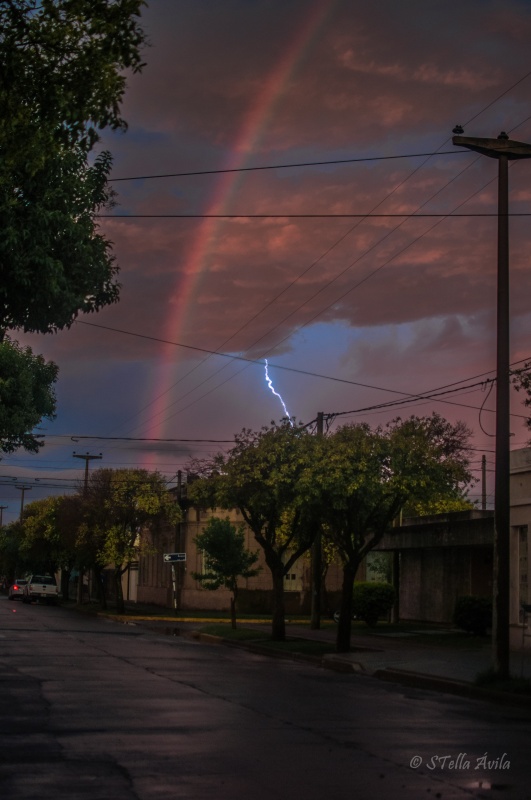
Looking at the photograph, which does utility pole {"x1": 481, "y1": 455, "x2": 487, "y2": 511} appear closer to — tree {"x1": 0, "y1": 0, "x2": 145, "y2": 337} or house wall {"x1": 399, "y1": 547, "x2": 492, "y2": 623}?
house wall {"x1": 399, "y1": 547, "x2": 492, "y2": 623}

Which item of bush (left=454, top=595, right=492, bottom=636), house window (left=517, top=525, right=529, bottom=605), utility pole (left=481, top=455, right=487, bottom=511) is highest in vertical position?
utility pole (left=481, top=455, right=487, bottom=511)

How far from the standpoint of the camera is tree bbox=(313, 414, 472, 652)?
85.0ft

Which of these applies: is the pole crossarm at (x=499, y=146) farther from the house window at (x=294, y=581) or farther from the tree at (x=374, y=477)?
the house window at (x=294, y=581)

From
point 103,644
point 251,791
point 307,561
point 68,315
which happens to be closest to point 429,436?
point 103,644

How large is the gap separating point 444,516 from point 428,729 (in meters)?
27.7

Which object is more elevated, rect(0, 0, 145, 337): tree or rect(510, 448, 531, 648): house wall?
rect(0, 0, 145, 337): tree

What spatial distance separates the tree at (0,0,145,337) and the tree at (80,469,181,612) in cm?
4093

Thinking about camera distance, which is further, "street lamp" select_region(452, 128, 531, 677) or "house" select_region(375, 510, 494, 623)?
"house" select_region(375, 510, 494, 623)

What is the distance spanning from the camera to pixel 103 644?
94.4 feet

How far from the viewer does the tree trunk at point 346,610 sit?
27328 millimetres

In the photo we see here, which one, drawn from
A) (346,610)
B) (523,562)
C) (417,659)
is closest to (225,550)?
(346,610)

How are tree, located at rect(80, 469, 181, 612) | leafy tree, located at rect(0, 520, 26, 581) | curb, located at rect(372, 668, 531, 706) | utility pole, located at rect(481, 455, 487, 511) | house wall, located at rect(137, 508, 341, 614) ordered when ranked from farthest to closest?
leafy tree, located at rect(0, 520, 26, 581) → utility pole, located at rect(481, 455, 487, 511) → house wall, located at rect(137, 508, 341, 614) → tree, located at rect(80, 469, 181, 612) → curb, located at rect(372, 668, 531, 706)

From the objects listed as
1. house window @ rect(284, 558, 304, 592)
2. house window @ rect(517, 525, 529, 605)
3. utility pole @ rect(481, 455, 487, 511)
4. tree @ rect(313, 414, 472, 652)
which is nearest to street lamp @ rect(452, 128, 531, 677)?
tree @ rect(313, 414, 472, 652)

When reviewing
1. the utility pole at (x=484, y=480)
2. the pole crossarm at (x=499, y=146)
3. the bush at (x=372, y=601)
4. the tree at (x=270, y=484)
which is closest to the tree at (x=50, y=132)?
the pole crossarm at (x=499, y=146)
